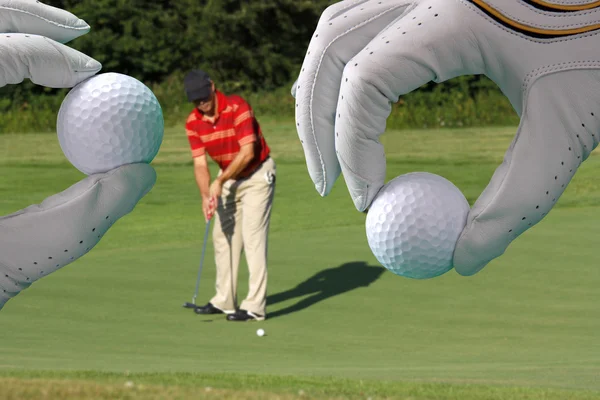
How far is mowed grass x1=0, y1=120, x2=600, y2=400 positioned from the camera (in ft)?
19.5

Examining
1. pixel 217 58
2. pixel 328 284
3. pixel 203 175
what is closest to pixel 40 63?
pixel 203 175

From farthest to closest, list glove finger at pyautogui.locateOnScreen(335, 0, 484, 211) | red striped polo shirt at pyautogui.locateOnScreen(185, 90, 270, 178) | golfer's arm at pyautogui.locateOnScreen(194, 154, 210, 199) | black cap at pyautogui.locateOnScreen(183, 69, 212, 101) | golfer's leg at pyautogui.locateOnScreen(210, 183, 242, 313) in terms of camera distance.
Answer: golfer's leg at pyautogui.locateOnScreen(210, 183, 242, 313) < golfer's arm at pyautogui.locateOnScreen(194, 154, 210, 199) < red striped polo shirt at pyautogui.locateOnScreen(185, 90, 270, 178) < black cap at pyautogui.locateOnScreen(183, 69, 212, 101) < glove finger at pyautogui.locateOnScreen(335, 0, 484, 211)

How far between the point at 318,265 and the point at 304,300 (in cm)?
124

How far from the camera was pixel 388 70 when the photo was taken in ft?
10.4

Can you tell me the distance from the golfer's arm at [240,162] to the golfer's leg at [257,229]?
35 centimetres

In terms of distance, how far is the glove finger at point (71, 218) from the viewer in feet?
11.8

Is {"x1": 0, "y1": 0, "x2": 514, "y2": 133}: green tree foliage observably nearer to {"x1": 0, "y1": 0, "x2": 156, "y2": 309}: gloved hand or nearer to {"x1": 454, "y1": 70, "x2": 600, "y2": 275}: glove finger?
{"x1": 0, "y1": 0, "x2": 156, "y2": 309}: gloved hand

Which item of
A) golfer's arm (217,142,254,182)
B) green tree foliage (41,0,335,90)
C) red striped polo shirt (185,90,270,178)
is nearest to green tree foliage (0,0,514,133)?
green tree foliage (41,0,335,90)

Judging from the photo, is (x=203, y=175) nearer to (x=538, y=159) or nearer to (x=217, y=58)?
(x=538, y=159)

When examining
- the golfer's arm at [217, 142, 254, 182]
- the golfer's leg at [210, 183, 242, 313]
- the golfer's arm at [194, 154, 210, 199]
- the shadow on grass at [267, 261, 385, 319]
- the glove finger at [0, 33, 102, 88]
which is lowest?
the shadow on grass at [267, 261, 385, 319]

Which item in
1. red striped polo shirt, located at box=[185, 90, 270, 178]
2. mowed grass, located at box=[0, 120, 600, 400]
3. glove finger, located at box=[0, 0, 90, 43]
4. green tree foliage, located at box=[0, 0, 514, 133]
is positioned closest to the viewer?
glove finger, located at box=[0, 0, 90, 43]

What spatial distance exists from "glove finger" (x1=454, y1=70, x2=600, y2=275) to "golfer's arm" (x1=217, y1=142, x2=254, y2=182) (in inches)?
227

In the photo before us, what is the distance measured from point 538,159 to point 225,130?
5.94m

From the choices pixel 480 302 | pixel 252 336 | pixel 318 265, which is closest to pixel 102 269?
pixel 318 265
